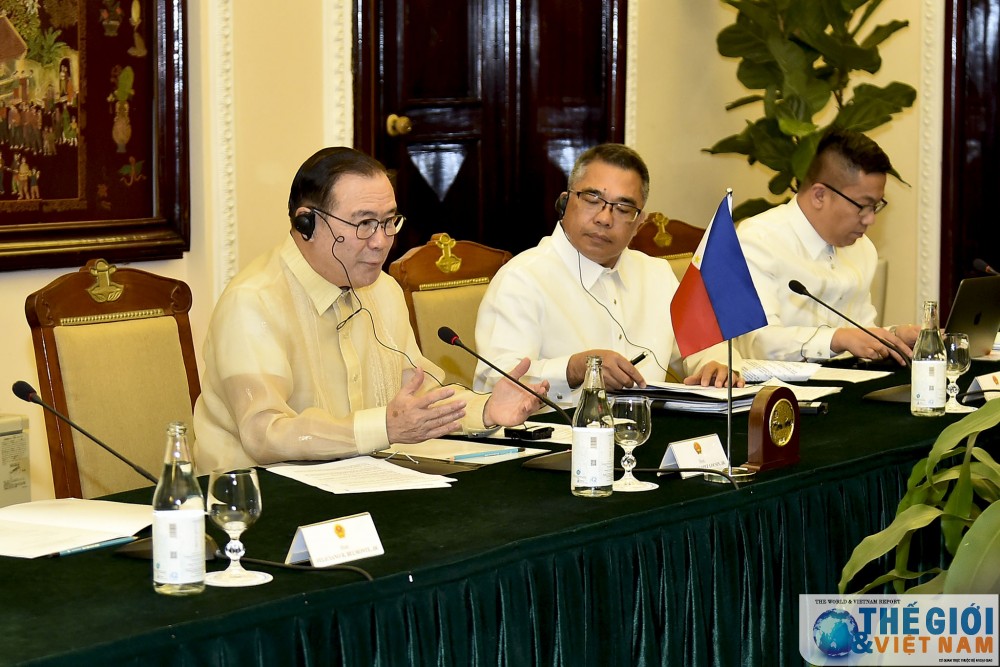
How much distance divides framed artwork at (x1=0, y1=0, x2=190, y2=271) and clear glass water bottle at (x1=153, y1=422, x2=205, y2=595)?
238 cm

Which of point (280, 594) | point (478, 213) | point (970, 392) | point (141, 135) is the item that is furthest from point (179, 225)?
point (280, 594)

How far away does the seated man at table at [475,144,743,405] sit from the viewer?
3.39 metres

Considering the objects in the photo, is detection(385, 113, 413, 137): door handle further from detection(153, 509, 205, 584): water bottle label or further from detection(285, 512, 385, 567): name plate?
detection(153, 509, 205, 584): water bottle label

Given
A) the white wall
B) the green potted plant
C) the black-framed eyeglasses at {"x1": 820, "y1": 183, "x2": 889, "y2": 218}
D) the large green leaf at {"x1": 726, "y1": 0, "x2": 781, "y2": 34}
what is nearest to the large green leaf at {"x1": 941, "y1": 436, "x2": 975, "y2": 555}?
the green potted plant

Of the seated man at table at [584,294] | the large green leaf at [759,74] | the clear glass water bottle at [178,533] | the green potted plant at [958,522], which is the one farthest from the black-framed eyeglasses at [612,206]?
the large green leaf at [759,74]

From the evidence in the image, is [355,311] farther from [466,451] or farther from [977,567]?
[977,567]

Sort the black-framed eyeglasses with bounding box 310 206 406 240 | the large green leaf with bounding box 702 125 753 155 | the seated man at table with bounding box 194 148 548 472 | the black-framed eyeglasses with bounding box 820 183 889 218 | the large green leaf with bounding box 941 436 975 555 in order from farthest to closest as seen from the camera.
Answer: the large green leaf with bounding box 702 125 753 155
the black-framed eyeglasses with bounding box 820 183 889 218
the black-framed eyeglasses with bounding box 310 206 406 240
the seated man at table with bounding box 194 148 548 472
the large green leaf with bounding box 941 436 975 555

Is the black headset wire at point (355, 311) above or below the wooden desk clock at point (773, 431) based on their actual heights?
above

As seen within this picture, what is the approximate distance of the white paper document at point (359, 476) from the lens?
2.22 meters

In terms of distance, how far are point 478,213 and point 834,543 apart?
10.5ft

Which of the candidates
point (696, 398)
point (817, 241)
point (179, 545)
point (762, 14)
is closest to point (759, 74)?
point (762, 14)

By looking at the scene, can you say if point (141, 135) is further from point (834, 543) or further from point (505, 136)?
point (834, 543)

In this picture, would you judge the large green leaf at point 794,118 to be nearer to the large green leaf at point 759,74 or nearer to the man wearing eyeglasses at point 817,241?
the large green leaf at point 759,74

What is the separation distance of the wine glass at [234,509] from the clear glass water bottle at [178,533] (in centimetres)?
6
